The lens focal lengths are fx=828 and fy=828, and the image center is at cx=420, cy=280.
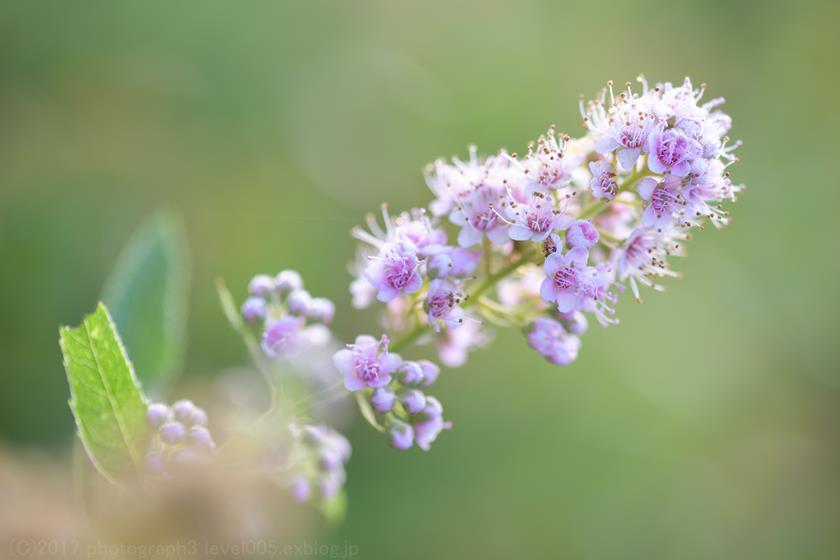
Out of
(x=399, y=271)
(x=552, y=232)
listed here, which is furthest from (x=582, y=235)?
(x=399, y=271)

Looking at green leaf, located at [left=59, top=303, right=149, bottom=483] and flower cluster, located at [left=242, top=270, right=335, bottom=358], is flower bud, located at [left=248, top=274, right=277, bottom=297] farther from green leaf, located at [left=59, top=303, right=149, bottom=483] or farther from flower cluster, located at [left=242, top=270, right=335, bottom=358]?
green leaf, located at [left=59, top=303, right=149, bottom=483]

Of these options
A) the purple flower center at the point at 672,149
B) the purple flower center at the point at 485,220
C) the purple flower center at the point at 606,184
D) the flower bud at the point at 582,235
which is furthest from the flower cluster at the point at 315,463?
the purple flower center at the point at 672,149

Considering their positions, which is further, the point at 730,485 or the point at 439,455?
the point at 730,485

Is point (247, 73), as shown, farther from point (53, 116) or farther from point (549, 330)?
point (549, 330)

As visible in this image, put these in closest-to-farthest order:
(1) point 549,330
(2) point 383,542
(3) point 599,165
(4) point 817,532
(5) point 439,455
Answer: (3) point 599,165
(1) point 549,330
(2) point 383,542
(5) point 439,455
(4) point 817,532

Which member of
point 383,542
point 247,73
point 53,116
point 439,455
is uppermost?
point 247,73

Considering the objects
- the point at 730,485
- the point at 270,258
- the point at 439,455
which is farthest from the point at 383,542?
the point at 730,485

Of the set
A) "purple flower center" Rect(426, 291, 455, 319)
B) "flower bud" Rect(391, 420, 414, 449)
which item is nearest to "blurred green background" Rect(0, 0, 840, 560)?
"flower bud" Rect(391, 420, 414, 449)

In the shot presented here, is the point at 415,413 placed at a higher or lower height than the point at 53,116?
higher
